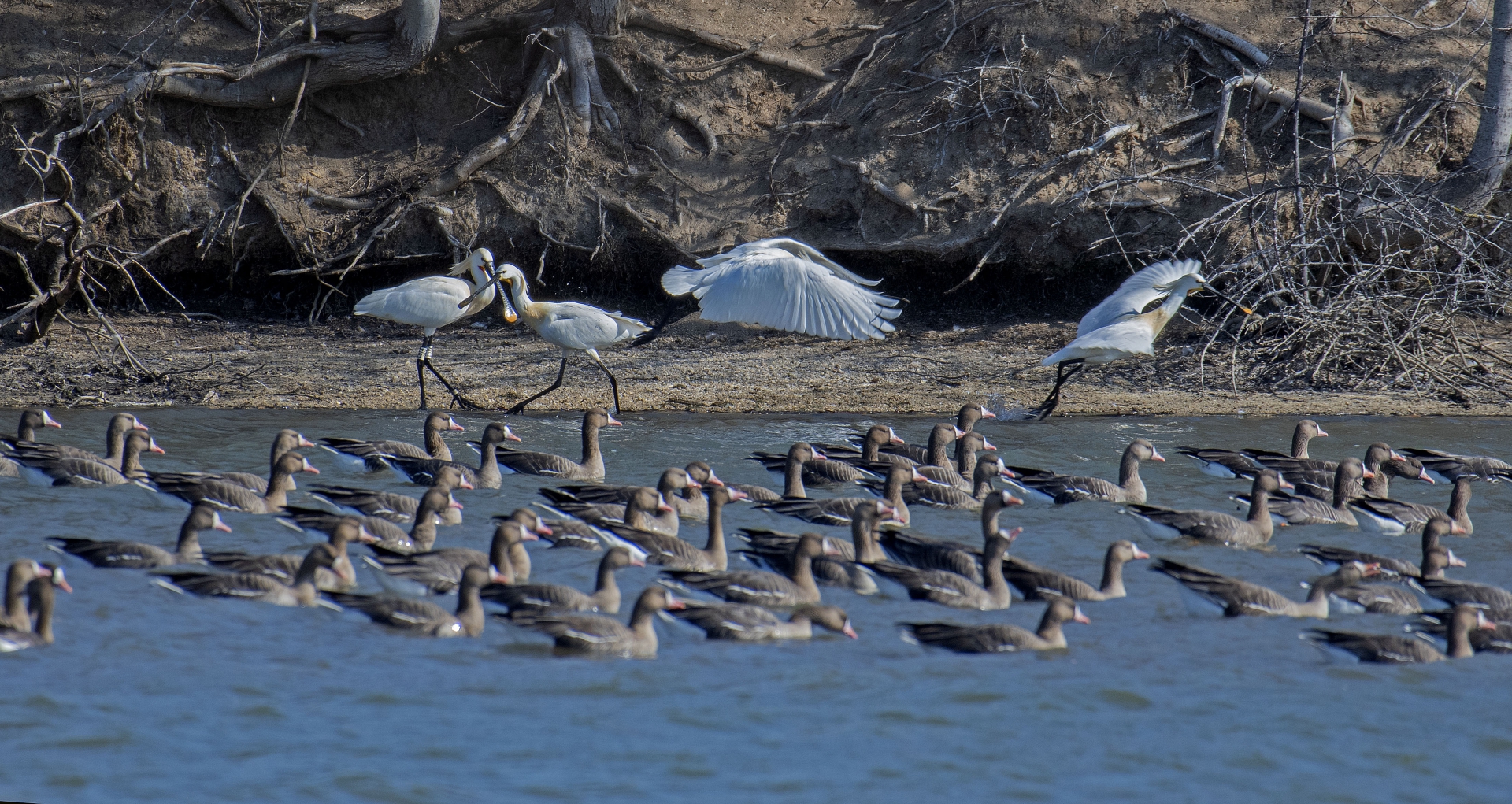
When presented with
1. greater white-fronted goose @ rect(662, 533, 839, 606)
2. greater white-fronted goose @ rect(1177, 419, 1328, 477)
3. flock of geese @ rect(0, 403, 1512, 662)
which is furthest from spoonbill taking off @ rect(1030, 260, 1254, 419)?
greater white-fronted goose @ rect(662, 533, 839, 606)

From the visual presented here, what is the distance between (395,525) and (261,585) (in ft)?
4.75

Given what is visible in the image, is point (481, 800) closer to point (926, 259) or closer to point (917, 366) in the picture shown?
point (917, 366)

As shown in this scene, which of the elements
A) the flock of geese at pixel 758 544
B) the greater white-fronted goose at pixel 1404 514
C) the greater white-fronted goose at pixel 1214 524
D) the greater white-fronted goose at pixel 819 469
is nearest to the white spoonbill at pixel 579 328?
the flock of geese at pixel 758 544

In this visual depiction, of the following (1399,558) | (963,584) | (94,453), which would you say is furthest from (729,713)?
(94,453)

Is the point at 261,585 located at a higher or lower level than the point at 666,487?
lower

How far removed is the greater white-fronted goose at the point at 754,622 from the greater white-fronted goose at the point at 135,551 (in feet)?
9.50

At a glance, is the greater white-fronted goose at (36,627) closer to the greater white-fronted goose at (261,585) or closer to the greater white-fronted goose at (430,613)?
the greater white-fronted goose at (261,585)

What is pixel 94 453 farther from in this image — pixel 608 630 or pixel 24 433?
pixel 608 630

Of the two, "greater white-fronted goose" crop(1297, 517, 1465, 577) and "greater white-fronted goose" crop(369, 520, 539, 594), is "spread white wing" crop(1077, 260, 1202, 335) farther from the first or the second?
"greater white-fronted goose" crop(369, 520, 539, 594)

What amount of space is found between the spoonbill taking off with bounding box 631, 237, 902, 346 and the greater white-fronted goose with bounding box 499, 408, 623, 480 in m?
1.26

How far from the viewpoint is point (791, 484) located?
9812 millimetres

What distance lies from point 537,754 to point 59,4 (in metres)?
15.3

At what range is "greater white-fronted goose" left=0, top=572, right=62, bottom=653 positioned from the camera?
641 cm

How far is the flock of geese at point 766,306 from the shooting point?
10648mm
